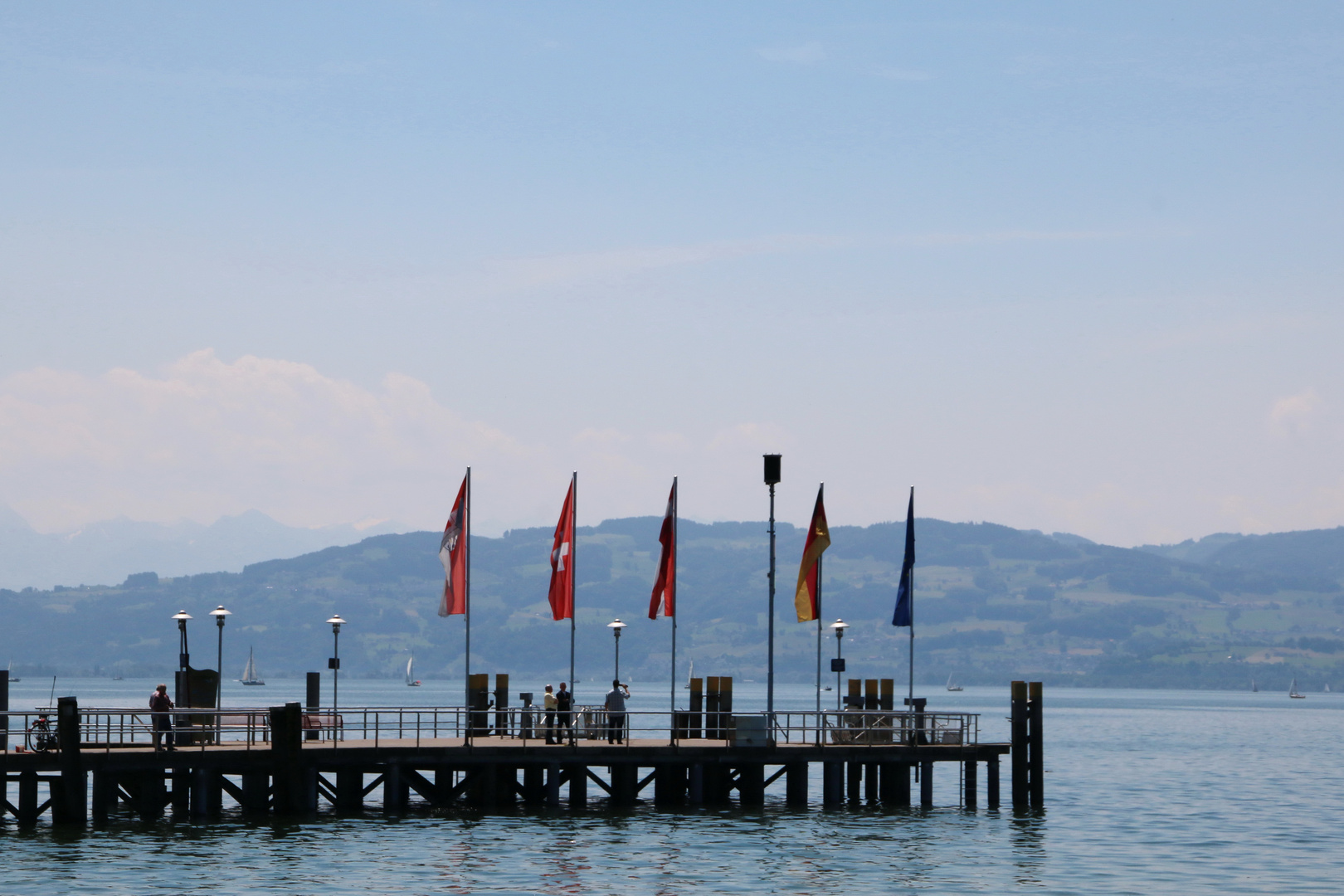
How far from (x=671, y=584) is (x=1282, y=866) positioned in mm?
18640

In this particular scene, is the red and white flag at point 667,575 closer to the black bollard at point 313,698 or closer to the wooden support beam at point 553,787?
the wooden support beam at point 553,787

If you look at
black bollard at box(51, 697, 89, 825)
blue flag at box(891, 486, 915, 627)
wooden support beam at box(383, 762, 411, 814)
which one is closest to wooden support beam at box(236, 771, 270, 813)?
wooden support beam at box(383, 762, 411, 814)

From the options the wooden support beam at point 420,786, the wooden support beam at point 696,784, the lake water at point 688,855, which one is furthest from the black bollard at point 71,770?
the wooden support beam at point 696,784

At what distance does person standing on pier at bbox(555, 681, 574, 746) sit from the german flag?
727 centimetres

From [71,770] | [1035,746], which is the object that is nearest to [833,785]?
[1035,746]

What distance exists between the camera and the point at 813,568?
5053 centimetres

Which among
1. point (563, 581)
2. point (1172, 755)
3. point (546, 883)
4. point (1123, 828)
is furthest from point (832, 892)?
point (1172, 755)

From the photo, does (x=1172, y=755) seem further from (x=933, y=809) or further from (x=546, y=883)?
(x=546, y=883)

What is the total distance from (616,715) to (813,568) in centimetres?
723

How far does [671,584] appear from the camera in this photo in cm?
4962

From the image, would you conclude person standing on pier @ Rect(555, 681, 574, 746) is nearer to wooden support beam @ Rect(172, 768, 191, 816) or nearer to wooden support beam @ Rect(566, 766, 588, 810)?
wooden support beam @ Rect(566, 766, 588, 810)

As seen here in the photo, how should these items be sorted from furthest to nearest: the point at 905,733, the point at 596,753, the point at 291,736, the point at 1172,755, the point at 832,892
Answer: the point at 1172,755 < the point at 905,733 < the point at 596,753 < the point at 291,736 < the point at 832,892

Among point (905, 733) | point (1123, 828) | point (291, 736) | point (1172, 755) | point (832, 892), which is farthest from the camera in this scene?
point (1172, 755)

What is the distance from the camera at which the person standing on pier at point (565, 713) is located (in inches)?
1940
